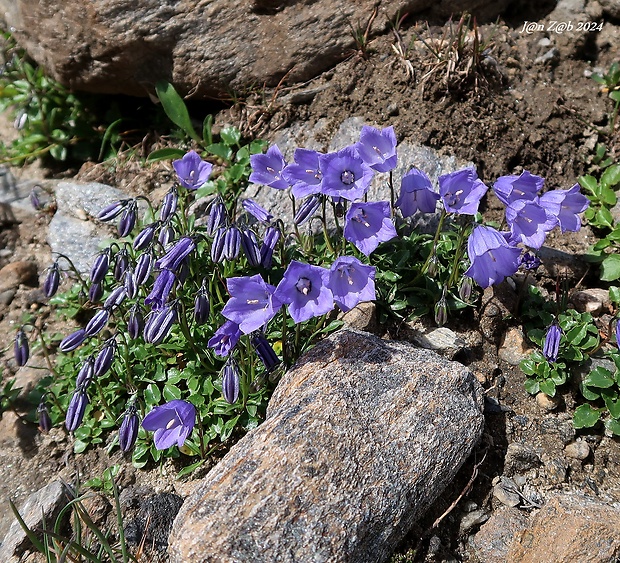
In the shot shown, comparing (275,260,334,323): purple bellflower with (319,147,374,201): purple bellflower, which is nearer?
(275,260,334,323): purple bellflower

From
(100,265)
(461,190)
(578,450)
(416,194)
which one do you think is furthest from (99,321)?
(578,450)

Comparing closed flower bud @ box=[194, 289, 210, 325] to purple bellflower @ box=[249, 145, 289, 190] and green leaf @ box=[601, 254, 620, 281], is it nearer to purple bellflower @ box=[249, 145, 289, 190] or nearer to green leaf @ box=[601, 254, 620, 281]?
purple bellflower @ box=[249, 145, 289, 190]

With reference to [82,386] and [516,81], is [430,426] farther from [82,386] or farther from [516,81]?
[516,81]

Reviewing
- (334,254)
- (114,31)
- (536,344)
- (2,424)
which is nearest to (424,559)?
(536,344)

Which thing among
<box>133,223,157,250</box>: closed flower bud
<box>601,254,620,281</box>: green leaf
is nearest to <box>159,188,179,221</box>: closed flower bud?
<box>133,223,157,250</box>: closed flower bud

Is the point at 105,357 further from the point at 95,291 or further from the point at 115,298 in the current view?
the point at 95,291
